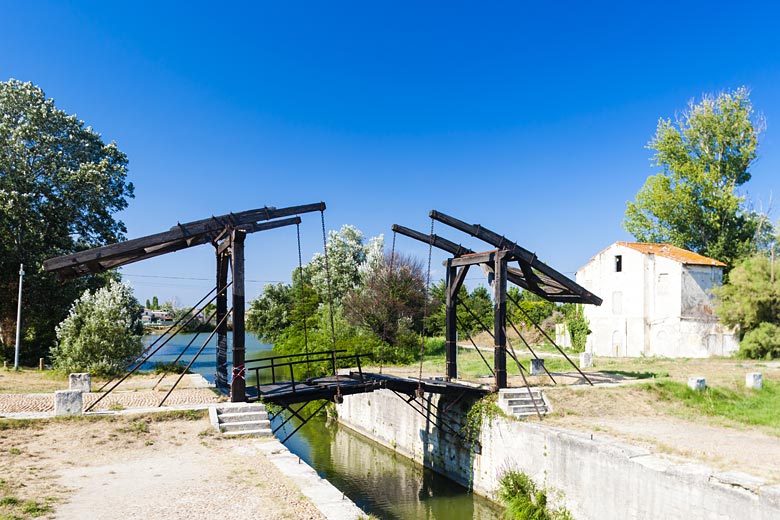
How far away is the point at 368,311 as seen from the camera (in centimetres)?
3609

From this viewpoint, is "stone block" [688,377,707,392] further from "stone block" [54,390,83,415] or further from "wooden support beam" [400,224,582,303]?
"stone block" [54,390,83,415]

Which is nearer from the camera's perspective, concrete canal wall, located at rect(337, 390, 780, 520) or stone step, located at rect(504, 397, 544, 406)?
concrete canal wall, located at rect(337, 390, 780, 520)

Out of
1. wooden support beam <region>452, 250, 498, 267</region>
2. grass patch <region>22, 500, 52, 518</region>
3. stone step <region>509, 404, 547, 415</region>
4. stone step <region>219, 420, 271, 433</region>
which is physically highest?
wooden support beam <region>452, 250, 498, 267</region>

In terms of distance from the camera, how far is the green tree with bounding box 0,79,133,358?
27.5 meters

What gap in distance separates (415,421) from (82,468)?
13.2m

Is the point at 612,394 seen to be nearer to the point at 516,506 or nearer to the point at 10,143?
the point at 516,506

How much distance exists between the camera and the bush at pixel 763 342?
98.2 ft

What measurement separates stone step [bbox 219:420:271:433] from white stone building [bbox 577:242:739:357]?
28429 millimetres

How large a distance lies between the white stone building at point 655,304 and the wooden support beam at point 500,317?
65.6 feet

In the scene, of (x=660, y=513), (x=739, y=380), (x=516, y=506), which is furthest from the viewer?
(x=739, y=380)

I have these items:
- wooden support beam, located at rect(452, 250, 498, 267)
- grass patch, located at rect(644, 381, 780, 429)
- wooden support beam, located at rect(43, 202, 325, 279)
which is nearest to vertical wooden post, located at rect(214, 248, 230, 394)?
wooden support beam, located at rect(43, 202, 325, 279)

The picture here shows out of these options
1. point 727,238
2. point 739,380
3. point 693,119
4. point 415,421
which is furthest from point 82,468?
point 693,119

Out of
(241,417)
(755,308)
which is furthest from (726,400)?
(241,417)

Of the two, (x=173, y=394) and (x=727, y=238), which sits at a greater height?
(x=727, y=238)
